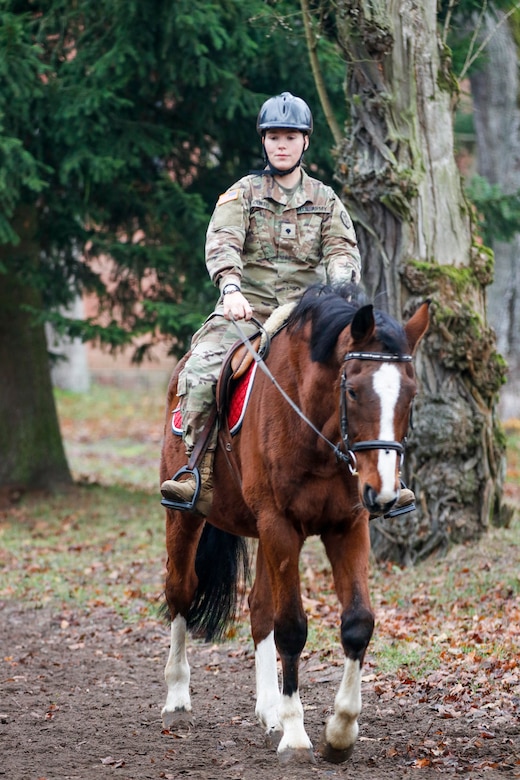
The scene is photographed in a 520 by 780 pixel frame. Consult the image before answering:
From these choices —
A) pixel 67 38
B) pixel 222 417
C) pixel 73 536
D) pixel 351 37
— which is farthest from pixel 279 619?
pixel 67 38

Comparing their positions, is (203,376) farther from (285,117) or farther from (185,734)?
(185,734)

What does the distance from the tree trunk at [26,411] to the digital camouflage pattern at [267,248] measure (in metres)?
8.62

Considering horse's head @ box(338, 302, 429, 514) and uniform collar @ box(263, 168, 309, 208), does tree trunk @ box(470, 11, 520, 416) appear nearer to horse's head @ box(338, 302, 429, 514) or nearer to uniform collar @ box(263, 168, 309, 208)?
uniform collar @ box(263, 168, 309, 208)

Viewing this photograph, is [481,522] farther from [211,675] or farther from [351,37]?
[351,37]

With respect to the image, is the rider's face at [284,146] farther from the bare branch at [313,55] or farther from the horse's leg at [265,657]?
the bare branch at [313,55]

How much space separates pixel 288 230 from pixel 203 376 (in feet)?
3.18

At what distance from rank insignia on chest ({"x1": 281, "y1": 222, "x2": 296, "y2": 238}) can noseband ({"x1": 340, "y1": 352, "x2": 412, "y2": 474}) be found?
1392 mm

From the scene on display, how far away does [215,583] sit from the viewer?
6855 millimetres

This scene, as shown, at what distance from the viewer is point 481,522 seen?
9.69 m

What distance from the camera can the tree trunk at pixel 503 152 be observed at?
1936 cm

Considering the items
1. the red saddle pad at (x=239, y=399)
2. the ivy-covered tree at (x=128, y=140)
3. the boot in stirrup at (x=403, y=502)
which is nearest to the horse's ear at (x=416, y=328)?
the boot in stirrup at (x=403, y=502)

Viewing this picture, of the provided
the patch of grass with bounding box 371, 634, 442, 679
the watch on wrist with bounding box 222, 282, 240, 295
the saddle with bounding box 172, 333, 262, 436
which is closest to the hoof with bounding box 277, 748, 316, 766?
the saddle with bounding box 172, 333, 262, 436

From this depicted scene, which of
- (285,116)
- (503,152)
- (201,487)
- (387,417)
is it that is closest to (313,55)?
(285,116)

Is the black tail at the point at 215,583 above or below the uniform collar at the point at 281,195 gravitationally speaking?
below
